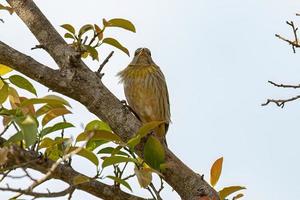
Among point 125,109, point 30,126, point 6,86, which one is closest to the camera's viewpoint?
point 30,126

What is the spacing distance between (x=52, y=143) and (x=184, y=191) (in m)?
0.72

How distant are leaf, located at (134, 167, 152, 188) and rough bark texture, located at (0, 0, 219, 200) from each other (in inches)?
11.7

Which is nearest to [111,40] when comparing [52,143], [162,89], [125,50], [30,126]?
[125,50]

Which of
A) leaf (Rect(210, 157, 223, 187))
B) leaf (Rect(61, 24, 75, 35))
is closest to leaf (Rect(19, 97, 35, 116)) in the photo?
leaf (Rect(61, 24, 75, 35))

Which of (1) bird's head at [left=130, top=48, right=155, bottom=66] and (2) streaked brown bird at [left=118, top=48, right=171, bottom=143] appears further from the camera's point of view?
(1) bird's head at [left=130, top=48, right=155, bottom=66]

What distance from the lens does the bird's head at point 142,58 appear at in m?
7.62

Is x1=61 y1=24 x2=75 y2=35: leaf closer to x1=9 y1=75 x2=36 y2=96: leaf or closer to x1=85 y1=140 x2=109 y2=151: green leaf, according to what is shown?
x1=9 y1=75 x2=36 y2=96: leaf

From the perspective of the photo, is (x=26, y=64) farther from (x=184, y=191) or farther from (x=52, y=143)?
(x=184, y=191)

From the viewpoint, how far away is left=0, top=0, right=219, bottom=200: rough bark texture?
3.73m

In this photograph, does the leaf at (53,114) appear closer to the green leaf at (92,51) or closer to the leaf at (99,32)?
the green leaf at (92,51)

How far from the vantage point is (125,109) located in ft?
12.5

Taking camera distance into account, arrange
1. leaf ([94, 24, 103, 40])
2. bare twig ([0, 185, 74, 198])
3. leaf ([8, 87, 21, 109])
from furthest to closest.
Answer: leaf ([94, 24, 103, 40])
leaf ([8, 87, 21, 109])
bare twig ([0, 185, 74, 198])

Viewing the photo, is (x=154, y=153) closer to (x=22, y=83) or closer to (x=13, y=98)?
(x=22, y=83)

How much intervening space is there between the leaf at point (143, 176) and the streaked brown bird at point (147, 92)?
2.80m
